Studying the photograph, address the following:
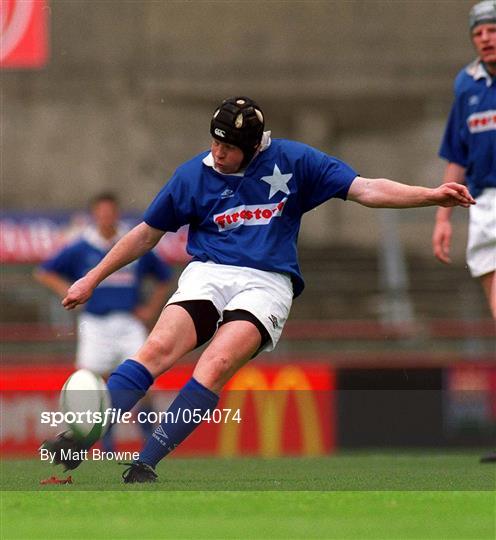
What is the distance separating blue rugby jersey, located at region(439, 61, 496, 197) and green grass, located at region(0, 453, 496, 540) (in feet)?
5.29

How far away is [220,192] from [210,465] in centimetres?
228

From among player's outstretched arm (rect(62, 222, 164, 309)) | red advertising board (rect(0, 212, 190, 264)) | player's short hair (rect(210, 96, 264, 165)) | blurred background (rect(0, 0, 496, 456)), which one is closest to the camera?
player's short hair (rect(210, 96, 264, 165))

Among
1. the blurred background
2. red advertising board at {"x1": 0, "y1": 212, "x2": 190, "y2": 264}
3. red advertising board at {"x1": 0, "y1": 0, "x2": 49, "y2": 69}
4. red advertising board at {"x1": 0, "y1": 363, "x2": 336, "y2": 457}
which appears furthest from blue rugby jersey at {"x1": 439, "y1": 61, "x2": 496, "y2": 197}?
the blurred background

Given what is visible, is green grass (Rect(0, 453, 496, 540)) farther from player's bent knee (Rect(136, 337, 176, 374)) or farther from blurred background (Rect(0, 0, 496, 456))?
blurred background (Rect(0, 0, 496, 456))

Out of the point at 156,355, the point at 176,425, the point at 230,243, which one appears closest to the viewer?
the point at 176,425

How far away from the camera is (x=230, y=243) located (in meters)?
5.36

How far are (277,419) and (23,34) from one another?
6.27 metres

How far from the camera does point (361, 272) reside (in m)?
17.7

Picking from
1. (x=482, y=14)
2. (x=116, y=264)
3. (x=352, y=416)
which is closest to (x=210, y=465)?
(x=116, y=264)

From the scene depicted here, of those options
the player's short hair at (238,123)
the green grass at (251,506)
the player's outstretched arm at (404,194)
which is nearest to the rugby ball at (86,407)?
the green grass at (251,506)

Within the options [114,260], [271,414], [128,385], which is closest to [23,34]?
[271,414]

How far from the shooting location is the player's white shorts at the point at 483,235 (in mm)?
6613

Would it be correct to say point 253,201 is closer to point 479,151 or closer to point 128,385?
point 128,385

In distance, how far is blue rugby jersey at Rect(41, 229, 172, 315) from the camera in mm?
9352
